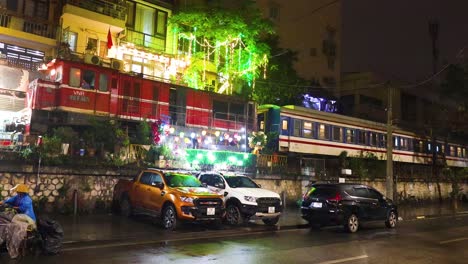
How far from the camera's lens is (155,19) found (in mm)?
28297

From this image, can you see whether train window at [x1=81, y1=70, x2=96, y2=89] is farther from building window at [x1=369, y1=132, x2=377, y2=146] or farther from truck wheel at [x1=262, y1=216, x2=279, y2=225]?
building window at [x1=369, y1=132, x2=377, y2=146]

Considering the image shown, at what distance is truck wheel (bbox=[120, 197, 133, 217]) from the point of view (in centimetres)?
1530

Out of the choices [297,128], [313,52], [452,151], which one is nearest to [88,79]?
[297,128]

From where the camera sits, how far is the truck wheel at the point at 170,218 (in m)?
13.1

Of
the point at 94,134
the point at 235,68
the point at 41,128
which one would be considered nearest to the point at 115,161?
the point at 94,134

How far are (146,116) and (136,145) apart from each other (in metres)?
3.23

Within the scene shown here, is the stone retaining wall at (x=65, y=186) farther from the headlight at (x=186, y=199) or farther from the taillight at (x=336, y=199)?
the taillight at (x=336, y=199)


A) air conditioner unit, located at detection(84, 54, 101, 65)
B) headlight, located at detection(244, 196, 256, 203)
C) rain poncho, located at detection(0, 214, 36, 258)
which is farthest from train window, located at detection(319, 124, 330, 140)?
rain poncho, located at detection(0, 214, 36, 258)

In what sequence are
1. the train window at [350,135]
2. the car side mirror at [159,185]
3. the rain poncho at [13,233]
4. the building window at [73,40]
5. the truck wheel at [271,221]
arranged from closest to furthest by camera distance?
the rain poncho at [13,233] → the car side mirror at [159,185] → the truck wheel at [271,221] → the building window at [73,40] → the train window at [350,135]

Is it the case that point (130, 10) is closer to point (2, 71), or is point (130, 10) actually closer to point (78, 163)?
point (2, 71)

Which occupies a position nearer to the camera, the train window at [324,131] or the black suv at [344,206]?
the black suv at [344,206]

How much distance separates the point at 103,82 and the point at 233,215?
974 centimetres

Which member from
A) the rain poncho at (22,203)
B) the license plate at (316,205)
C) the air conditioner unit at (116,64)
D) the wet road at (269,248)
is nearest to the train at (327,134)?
the air conditioner unit at (116,64)

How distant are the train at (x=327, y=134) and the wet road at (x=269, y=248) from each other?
1267cm
